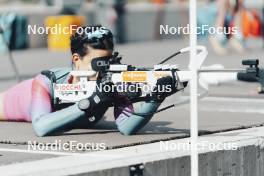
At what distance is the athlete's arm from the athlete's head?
0.33 metres

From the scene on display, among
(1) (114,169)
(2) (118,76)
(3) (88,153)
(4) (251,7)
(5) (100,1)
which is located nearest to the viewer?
(1) (114,169)

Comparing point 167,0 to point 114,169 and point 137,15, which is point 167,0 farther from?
point 114,169

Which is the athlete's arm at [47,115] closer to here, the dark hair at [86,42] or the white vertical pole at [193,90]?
the dark hair at [86,42]

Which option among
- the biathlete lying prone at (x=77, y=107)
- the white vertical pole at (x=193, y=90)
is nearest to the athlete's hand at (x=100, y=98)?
the biathlete lying prone at (x=77, y=107)

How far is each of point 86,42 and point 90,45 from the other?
45 mm

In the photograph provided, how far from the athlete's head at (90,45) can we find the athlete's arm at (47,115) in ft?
1.07

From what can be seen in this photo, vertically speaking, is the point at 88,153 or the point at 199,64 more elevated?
the point at 199,64

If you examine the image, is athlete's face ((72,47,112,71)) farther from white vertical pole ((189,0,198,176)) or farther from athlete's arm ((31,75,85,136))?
white vertical pole ((189,0,198,176))

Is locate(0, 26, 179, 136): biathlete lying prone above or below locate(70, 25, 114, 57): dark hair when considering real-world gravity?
below

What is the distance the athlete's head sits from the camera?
8.13 meters

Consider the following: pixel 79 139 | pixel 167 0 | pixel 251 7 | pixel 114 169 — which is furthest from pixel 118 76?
pixel 167 0

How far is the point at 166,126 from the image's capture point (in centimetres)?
871

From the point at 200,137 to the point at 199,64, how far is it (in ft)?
2.12

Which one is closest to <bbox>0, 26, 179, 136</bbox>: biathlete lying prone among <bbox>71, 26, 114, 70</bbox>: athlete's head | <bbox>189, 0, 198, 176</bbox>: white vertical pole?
<bbox>71, 26, 114, 70</bbox>: athlete's head
